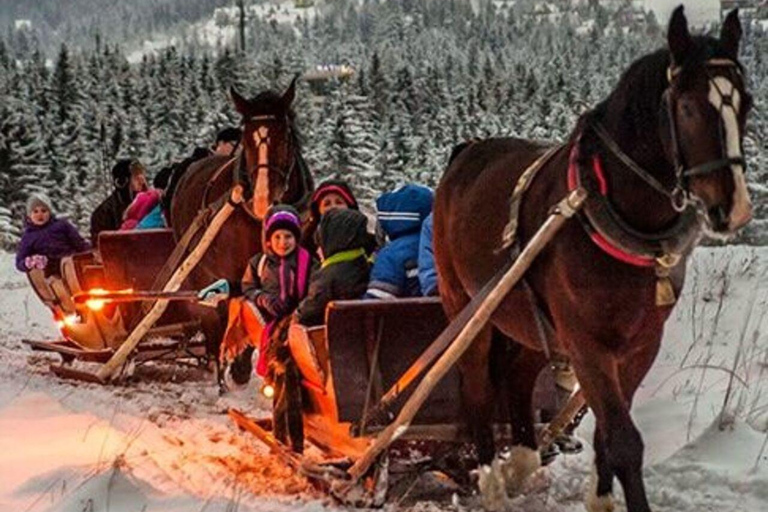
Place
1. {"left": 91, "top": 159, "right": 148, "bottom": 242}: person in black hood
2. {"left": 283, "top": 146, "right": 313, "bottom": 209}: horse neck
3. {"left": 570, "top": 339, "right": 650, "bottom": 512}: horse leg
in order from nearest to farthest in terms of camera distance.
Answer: {"left": 570, "top": 339, "right": 650, "bottom": 512}: horse leg, {"left": 283, "top": 146, "right": 313, "bottom": 209}: horse neck, {"left": 91, "top": 159, "right": 148, "bottom": 242}: person in black hood

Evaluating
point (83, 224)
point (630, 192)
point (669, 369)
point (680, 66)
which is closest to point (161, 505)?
point (630, 192)

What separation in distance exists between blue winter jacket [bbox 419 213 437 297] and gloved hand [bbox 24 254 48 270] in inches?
221

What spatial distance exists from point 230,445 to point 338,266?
4.85 feet

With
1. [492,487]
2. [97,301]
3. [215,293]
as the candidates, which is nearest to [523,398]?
[492,487]

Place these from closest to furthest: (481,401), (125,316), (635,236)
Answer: (635,236) < (481,401) < (125,316)

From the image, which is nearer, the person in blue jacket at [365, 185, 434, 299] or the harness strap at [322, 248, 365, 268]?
the person in blue jacket at [365, 185, 434, 299]

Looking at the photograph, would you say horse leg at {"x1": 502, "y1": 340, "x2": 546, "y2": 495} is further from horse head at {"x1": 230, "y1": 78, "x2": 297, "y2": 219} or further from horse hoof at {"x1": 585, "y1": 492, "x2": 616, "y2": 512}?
horse head at {"x1": 230, "y1": 78, "x2": 297, "y2": 219}

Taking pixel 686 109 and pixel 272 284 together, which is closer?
pixel 686 109

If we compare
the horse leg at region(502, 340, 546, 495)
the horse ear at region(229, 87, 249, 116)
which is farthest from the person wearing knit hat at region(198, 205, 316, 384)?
the horse leg at region(502, 340, 546, 495)

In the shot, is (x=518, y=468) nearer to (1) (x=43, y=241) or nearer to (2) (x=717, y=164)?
(2) (x=717, y=164)

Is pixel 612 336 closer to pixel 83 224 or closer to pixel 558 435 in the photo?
pixel 558 435

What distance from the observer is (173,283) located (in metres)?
8.62

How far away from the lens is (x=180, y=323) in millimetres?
9695

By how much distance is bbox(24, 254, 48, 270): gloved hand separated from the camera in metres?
10.6
